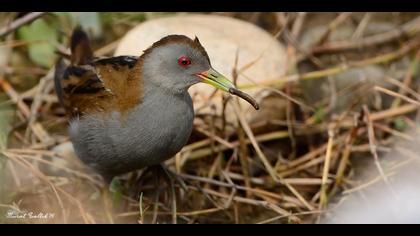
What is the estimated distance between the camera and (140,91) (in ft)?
10.5

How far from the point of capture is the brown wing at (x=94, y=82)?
→ 127 inches

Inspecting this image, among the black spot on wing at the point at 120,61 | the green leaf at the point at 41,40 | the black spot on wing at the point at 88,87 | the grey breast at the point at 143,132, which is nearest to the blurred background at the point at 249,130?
the green leaf at the point at 41,40

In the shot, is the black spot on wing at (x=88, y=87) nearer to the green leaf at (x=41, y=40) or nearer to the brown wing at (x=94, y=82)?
the brown wing at (x=94, y=82)

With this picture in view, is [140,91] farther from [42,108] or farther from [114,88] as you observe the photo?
[42,108]

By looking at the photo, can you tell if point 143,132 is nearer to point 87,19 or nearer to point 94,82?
point 94,82

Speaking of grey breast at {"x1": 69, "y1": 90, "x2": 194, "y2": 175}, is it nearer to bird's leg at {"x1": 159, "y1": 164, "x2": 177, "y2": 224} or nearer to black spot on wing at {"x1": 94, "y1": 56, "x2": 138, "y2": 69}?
black spot on wing at {"x1": 94, "y1": 56, "x2": 138, "y2": 69}

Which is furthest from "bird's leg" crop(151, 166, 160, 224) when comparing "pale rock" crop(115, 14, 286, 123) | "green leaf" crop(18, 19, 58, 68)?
"green leaf" crop(18, 19, 58, 68)

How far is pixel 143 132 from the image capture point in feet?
10.5

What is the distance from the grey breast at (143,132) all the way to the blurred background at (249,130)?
322mm

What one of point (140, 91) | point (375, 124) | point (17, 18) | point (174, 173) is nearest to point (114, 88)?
point (140, 91)

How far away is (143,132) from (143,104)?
0.13 m

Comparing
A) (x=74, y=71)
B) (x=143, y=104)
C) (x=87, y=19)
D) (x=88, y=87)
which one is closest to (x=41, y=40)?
(x=87, y=19)

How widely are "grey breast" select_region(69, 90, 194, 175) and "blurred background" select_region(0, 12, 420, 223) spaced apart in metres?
0.32

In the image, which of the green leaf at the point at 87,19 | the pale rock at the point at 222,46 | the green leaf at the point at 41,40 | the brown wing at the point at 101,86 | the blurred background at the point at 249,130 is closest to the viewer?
the brown wing at the point at 101,86
